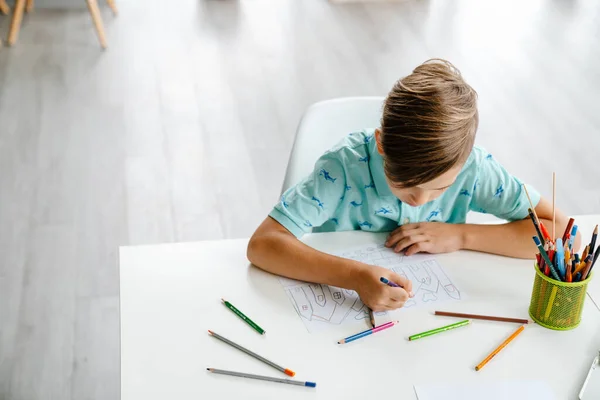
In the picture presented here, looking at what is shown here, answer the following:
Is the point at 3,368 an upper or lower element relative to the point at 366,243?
lower

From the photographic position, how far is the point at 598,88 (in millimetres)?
3650

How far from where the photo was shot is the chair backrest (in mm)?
1829

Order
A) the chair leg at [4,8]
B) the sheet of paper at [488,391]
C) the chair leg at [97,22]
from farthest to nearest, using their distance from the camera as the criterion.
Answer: the chair leg at [4,8], the chair leg at [97,22], the sheet of paper at [488,391]

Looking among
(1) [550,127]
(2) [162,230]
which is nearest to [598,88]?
(1) [550,127]

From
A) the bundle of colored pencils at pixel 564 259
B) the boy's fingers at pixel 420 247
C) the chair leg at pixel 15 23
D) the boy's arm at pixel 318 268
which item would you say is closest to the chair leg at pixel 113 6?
the chair leg at pixel 15 23

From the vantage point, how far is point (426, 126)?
1291 millimetres

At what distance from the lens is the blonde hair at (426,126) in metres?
1.29

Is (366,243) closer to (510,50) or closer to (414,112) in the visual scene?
(414,112)

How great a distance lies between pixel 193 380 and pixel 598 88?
3016 millimetres

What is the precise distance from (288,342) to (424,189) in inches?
14.4

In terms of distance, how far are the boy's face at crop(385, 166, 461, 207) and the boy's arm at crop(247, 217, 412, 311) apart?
0.49 feet

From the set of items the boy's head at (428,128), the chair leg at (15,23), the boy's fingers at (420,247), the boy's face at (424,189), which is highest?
the boy's head at (428,128)

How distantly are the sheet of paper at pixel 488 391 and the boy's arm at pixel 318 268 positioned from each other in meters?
0.18

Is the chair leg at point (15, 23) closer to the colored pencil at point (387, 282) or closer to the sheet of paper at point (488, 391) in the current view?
the colored pencil at point (387, 282)
